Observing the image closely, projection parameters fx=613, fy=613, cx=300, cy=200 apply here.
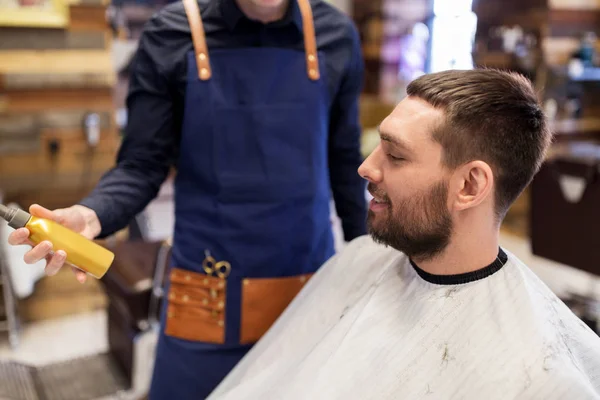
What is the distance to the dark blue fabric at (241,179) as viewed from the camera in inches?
52.9

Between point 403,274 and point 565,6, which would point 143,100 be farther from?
point 565,6

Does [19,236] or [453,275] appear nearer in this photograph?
[19,236]

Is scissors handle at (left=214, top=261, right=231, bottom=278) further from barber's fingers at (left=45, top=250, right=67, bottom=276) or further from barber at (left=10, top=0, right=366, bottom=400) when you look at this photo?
barber's fingers at (left=45, top=250, right=67, bottom=276)

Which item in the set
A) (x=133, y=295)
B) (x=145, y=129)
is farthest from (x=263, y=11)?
(x=133, y=295)

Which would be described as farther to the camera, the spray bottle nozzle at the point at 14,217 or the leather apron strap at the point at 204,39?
the leather apron strap at the point at 204,39

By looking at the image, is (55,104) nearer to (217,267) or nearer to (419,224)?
(217,267)

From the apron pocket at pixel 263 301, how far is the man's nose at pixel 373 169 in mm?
401

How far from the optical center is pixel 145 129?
4.47 ft

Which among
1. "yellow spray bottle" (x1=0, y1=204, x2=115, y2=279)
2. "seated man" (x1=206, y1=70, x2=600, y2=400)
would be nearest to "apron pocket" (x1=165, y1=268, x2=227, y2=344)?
"seated man" (x1=206, y1=70, x2=600, y2=400)

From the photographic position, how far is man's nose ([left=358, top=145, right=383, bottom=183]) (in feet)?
3.64

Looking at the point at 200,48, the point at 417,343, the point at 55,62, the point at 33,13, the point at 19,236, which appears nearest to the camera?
the point at 19,236

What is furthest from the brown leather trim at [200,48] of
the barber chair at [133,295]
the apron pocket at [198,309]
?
the barber chair at [133,295]

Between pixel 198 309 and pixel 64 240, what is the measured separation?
467mm

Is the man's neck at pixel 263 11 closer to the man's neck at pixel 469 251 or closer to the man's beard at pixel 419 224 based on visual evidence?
the man's beard at pixel 419 224
